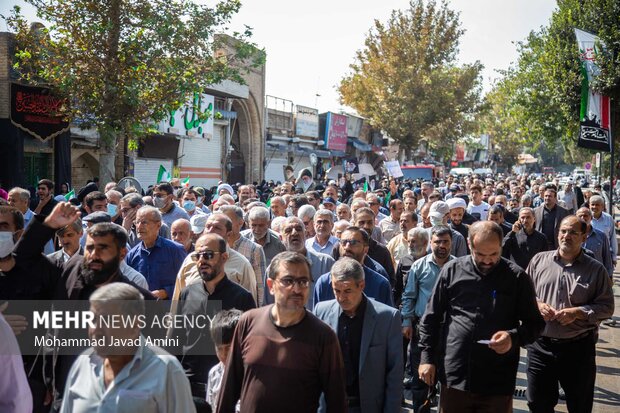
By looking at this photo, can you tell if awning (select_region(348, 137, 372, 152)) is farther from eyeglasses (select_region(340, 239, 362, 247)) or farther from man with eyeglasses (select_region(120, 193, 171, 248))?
eyeglasses (select_region(340, 239, 362, 247))

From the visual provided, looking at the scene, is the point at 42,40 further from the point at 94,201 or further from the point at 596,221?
the point at 596,221

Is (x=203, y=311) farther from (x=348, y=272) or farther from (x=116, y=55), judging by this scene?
(x=116, y=55)

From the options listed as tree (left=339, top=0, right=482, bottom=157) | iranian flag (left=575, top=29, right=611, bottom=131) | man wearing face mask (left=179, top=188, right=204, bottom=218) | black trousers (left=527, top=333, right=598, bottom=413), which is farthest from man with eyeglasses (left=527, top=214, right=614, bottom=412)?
tree (left=339, top=0, right=482, bottom=157)

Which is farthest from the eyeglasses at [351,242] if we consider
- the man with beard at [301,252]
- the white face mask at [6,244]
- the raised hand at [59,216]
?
the white face mask at [6,244]

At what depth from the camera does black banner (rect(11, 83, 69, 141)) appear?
15.9m

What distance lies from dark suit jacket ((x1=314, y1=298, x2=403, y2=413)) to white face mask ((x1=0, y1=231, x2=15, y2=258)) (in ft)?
7.66

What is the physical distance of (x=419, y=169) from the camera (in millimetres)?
31859

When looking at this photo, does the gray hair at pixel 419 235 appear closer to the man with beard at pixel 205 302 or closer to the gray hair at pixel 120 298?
the man with beard at pixel 205 302

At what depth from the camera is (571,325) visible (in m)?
5.03

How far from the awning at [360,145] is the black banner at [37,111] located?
24.8m

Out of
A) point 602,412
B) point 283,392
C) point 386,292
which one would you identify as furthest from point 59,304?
point 602,412

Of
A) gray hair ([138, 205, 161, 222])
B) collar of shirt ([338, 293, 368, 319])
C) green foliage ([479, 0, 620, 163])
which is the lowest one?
collar of shirt ([338, 293, 368, 319])

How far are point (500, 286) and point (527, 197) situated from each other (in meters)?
7.48

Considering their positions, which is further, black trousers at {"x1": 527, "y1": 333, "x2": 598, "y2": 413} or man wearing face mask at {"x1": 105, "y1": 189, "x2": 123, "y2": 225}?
man wearing face mask at {"x1": 105, "y1": 189, "x2": 123, "y2": 225}
